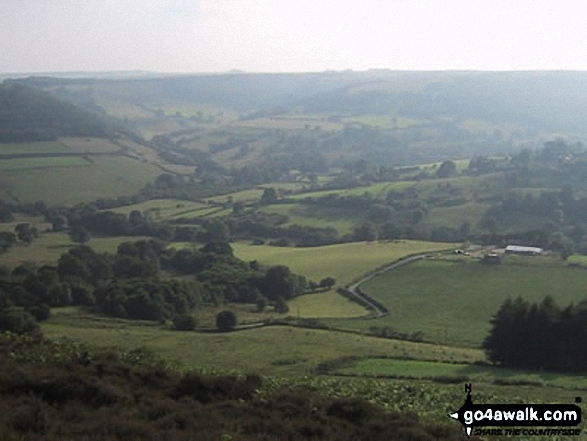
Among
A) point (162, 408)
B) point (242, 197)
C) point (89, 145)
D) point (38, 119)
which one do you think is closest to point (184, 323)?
point (162, 408)

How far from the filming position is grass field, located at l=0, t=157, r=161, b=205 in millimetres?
113375

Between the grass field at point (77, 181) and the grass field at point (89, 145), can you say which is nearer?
the grass field at point (77, 181)

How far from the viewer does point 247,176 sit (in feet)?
530

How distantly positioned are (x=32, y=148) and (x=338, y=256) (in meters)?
82.0

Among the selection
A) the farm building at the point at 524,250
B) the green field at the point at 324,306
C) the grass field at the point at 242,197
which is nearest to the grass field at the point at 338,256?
the green field at the point at 324,306

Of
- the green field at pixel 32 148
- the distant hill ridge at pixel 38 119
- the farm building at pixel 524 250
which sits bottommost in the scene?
the farm building at pixel 524 250

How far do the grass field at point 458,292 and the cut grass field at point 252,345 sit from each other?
5.35 meters

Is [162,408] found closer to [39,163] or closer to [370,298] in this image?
[370,298]

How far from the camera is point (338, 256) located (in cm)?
7781

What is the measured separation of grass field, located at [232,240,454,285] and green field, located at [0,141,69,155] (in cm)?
6179

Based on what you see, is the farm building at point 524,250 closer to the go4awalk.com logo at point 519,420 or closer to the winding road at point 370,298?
the winding road at point 370,298

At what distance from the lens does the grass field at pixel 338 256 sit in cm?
7019

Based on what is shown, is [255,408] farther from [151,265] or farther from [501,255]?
[501,255]

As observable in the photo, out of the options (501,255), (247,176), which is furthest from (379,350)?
(247,176)
